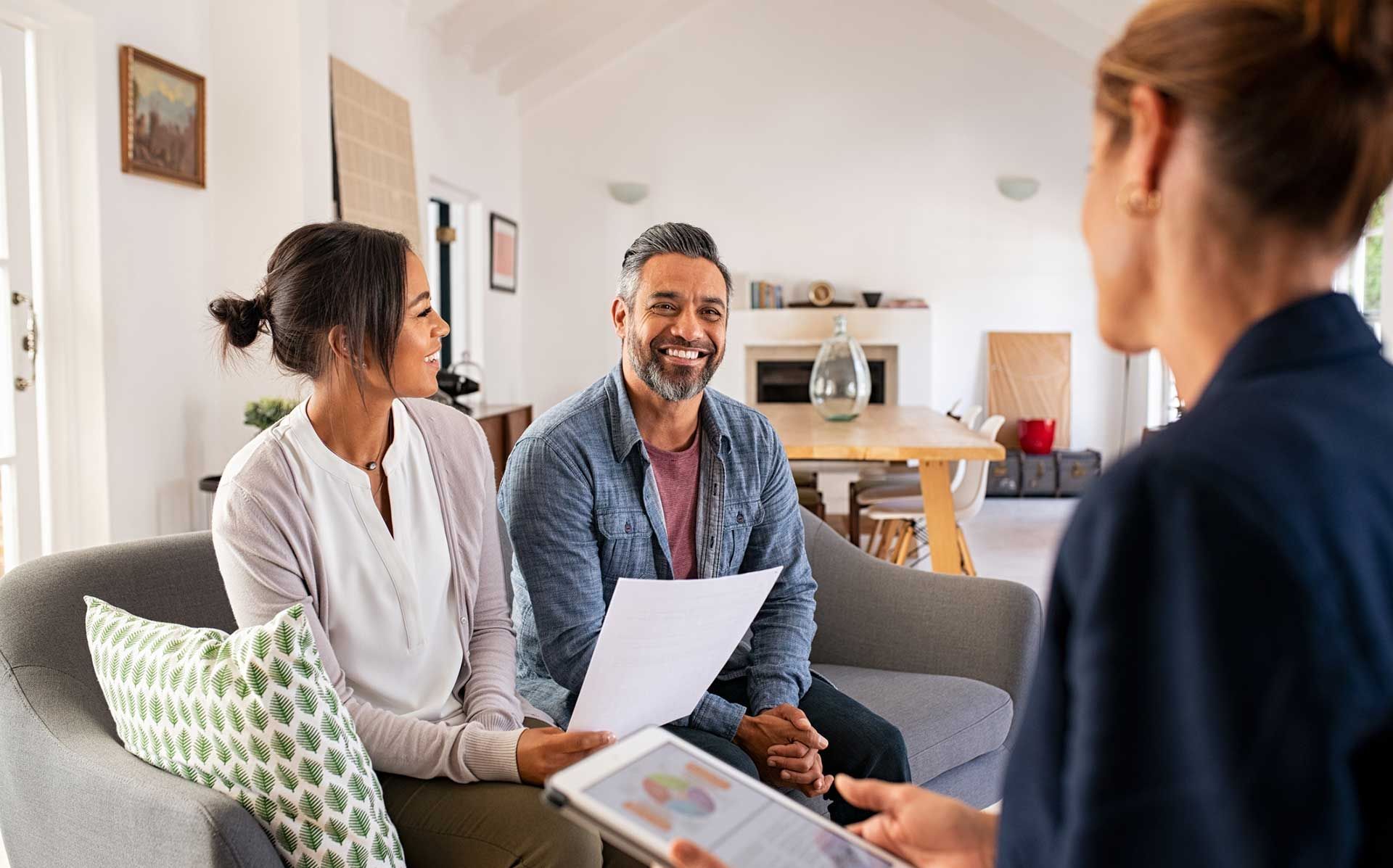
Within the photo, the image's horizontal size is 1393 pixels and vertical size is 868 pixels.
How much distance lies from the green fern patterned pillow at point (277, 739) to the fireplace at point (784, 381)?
6959 millimetres

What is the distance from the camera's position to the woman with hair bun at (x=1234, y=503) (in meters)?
0.53

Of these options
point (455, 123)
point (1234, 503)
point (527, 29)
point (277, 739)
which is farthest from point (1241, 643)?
point (527, 29)

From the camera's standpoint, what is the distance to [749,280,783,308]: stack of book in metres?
8.05

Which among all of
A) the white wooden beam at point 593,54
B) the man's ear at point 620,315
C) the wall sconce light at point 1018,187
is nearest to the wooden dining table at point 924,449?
the man's ear at point 620,315

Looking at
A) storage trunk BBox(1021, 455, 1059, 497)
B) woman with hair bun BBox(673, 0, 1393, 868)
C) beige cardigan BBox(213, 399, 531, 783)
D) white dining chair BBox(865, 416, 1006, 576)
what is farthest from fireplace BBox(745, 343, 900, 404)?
woman with hair bun BBox(673, 0, 1393, 868)

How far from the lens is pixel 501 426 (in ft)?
19.5

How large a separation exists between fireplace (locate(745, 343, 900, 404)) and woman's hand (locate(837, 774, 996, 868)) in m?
7.14

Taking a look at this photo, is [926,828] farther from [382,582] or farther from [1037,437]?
[1037,437]

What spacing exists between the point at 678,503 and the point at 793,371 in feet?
20.6

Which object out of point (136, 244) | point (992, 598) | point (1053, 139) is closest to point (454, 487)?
point (992, 598)

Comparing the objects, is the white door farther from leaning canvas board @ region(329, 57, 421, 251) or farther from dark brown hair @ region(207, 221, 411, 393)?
dark brown hair @ region(207, 221, 411, 393)

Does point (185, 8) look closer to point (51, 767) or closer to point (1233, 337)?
point (51, 767)

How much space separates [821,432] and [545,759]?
2.81m

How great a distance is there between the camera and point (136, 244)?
3428 millimetres
